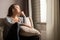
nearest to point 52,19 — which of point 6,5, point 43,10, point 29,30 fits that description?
point 43,10

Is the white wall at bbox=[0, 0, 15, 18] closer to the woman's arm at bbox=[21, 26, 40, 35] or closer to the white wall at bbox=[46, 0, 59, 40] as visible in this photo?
the woman's arm at bbox=[21, 26, 40, 35]

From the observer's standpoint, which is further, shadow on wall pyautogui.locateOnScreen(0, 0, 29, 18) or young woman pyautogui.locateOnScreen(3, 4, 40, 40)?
shadow on wall pyautogui.locateOnScreen(0, 0, 29, 18)

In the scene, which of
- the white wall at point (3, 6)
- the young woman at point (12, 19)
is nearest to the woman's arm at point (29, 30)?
the young woman at point (12, 19)

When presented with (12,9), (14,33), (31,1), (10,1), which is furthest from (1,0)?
(14,33)

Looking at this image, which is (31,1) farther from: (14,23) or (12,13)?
(14,23)

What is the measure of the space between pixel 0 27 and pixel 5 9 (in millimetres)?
534

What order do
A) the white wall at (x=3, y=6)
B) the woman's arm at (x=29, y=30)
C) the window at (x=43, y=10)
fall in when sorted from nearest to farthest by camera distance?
the woman's arm at (x=29, y=30)
the white wall at (x=3, y=6)
the window at (x=43, y=10)

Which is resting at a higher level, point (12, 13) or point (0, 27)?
point (12, 13)

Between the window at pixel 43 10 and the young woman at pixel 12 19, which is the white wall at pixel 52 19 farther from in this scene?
the young woman at pixel 12 19

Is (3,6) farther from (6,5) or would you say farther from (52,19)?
(52,19)

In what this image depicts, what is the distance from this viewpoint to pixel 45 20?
→ 3361 millimetres

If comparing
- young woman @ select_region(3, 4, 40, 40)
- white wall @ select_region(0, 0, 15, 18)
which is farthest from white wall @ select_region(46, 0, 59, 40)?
white wall @ select_region(0, 0, 15, 18)

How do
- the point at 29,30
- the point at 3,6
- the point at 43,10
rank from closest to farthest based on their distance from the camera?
the point at 29,30 < the point at 3,6 < the point at 43,10

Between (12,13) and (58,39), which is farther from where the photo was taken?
(58,39)
